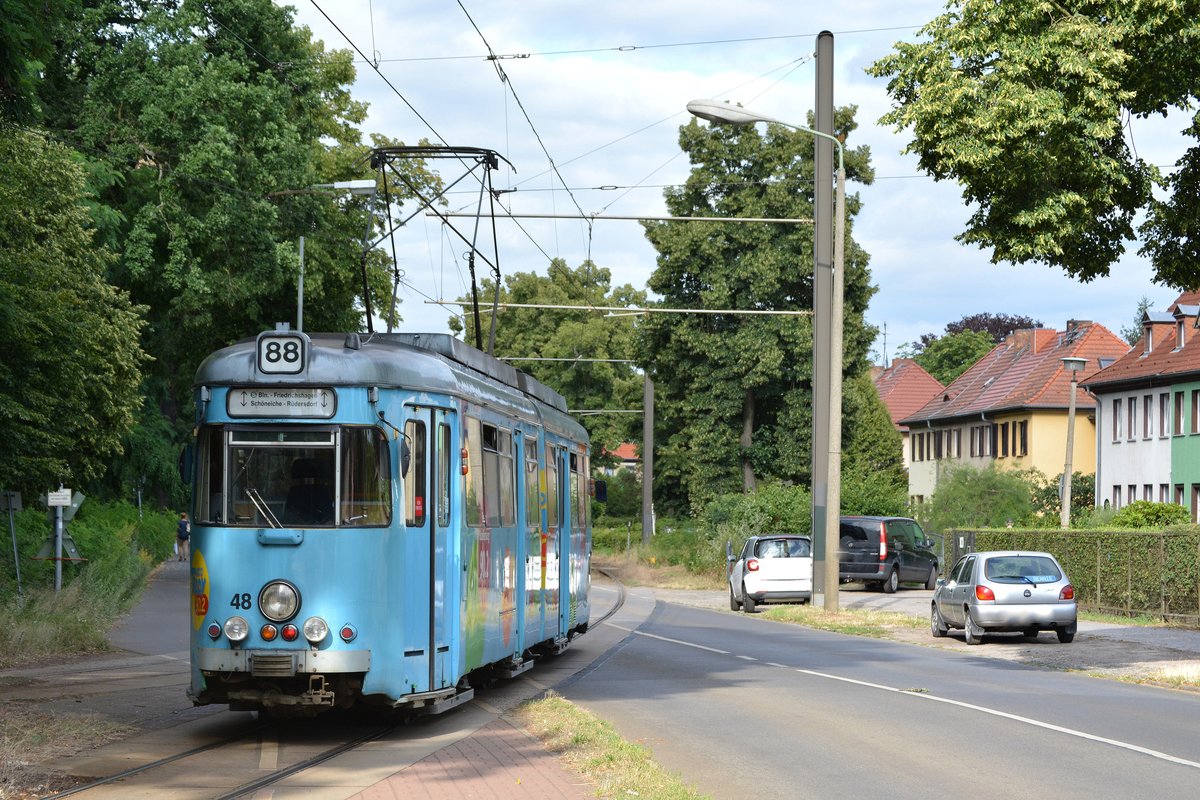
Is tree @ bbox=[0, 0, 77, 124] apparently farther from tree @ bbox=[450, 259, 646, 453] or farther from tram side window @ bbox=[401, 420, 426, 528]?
tree @ bbox=[450, 259, 646, 453]

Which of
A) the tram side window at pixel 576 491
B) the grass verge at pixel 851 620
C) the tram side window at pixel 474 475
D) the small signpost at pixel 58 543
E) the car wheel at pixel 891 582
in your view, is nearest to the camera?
the tram side window at pixel 474 475

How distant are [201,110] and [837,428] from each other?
16.0 m

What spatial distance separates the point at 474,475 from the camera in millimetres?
14312

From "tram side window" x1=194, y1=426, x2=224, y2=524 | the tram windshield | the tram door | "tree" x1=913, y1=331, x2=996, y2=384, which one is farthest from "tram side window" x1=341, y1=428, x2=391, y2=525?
"tree" x1=913, y1=331, x2=996, y2=384

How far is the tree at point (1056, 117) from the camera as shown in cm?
1642

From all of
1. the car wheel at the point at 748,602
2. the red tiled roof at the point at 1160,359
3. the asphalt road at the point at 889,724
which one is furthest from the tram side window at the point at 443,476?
the red tiled roof at the point at 1160,359

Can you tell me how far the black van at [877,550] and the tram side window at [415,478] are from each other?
31908 mm

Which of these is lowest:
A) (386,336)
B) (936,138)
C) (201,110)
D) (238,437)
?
(238,437)

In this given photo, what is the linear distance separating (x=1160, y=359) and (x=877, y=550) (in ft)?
62.7

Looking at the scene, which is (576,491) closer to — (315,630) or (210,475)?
(210,475)

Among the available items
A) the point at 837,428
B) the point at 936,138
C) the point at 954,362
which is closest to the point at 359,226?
the point at 837,428

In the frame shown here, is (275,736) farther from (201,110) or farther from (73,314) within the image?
(201,110)

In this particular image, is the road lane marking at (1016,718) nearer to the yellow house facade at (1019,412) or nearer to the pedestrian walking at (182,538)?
the pedestrian walking at (182,538)

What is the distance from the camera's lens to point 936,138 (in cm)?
1750
